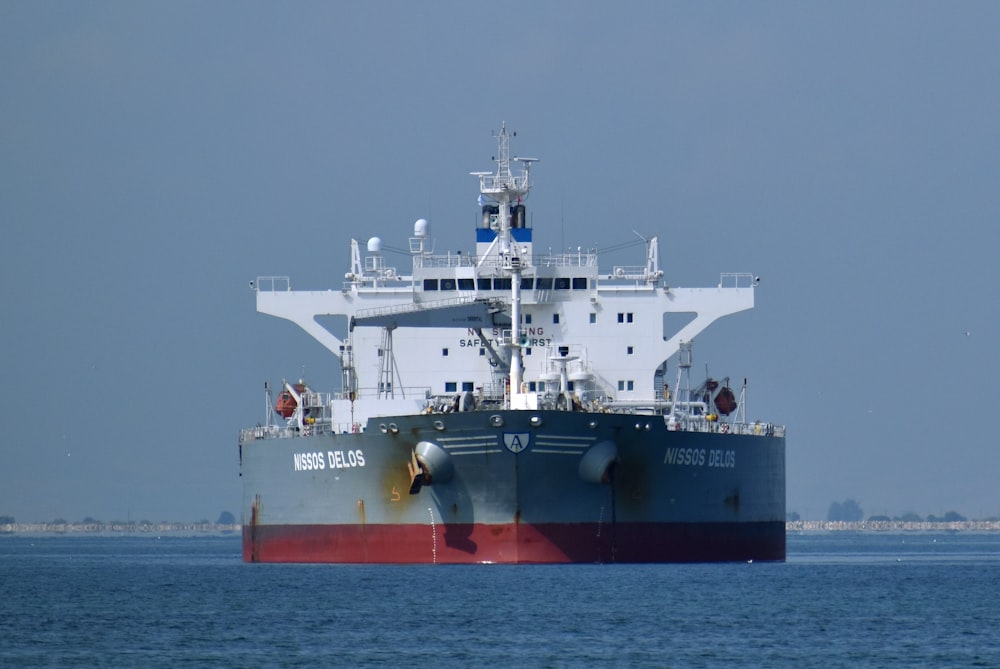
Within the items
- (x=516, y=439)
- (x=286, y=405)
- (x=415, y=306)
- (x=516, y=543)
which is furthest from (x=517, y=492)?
(x=286, y=405)

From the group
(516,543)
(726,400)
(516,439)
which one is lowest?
(516,543)

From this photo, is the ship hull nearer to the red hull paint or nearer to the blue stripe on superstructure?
the red hull paint

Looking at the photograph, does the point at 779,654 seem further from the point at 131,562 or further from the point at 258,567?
the point at 131,562

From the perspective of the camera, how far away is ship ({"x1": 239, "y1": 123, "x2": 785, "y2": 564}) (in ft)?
158

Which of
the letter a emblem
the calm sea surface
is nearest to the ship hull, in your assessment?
the letter a emblem

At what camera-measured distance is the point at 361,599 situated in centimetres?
4172

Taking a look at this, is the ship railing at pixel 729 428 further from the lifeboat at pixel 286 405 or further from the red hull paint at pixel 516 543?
the lifeboat at pixel 286 405

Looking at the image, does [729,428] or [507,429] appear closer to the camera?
[507,429]

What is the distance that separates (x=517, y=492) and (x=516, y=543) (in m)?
1.31

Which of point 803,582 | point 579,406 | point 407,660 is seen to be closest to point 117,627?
point 407,660

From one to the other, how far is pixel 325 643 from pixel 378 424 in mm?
14980

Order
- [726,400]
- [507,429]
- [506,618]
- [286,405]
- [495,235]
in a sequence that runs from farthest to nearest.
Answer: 1. [286,405]
2. [726,400]
3. [495,235]
4. [507,429]
5. [506,618]

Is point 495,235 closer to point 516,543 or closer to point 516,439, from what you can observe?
point 516,439

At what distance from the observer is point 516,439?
154 ft
